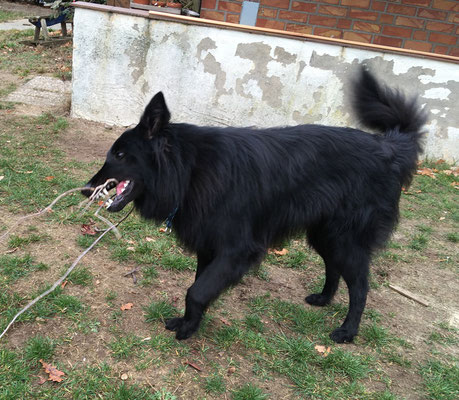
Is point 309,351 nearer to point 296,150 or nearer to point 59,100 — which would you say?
point 296,150

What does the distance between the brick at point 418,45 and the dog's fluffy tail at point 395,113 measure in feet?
14.0

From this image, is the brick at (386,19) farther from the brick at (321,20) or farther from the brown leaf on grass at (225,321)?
the brown leaf on grass at (225,321)

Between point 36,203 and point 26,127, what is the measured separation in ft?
6.96

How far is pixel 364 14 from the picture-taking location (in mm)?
6613

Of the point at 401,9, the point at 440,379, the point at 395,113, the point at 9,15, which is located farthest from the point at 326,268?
the point at 9,15

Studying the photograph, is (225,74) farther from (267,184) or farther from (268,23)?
(267,184)

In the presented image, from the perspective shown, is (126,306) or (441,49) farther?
(441,49)

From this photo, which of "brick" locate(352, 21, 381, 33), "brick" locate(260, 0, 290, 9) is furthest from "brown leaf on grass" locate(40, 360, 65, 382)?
"brick" locate(352, 21, 381, 33)

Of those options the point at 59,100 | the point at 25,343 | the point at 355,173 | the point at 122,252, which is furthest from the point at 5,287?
the point at 59,100

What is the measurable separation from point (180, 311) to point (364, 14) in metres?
5.66

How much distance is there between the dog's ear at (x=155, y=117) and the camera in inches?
92.2

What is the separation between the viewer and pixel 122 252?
3.55m

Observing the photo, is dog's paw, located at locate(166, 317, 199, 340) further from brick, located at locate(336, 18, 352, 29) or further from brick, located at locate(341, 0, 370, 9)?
brick, located at locate(341, 0, 370, 9)

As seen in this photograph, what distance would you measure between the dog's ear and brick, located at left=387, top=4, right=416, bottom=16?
5.56m
